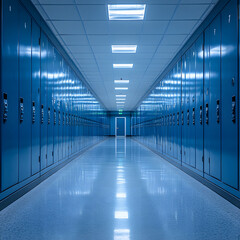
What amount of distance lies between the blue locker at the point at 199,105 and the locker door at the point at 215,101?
1.68 ft

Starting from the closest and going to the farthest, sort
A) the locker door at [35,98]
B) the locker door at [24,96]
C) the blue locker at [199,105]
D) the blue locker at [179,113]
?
the locker door at [24,96]
the locker door at [35,98]
the blue locker at [199,105]
the blue locker at [179,113]

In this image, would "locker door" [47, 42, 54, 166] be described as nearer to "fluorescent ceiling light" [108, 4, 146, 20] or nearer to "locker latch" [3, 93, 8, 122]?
"fluorescent ceiling light" [108, 4, 146, 20]

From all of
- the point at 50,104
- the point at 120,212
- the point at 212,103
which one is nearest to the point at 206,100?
the point at 212,103

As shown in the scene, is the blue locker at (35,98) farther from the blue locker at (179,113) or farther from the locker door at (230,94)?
the blue locker at (179,113)

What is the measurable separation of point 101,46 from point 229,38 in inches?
140

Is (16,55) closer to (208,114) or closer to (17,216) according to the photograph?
(17,216)

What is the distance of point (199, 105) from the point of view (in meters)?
4.96

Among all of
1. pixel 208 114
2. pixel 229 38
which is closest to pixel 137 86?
pixel 208 114

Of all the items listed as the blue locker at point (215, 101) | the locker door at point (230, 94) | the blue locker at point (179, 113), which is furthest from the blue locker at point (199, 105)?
the blue locker at point (179, 113)

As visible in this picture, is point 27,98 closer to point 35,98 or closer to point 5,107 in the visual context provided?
point 35,98

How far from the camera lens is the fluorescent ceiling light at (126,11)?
14.6ft

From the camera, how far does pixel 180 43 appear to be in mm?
6230

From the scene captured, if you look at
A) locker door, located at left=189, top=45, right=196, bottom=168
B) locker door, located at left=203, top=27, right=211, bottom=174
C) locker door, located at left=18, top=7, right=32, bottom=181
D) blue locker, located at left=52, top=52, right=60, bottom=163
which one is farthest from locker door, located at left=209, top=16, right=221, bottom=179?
blue locker, located at left=52, top=52, right=60, bottom=163

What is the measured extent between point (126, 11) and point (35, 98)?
2.18m
